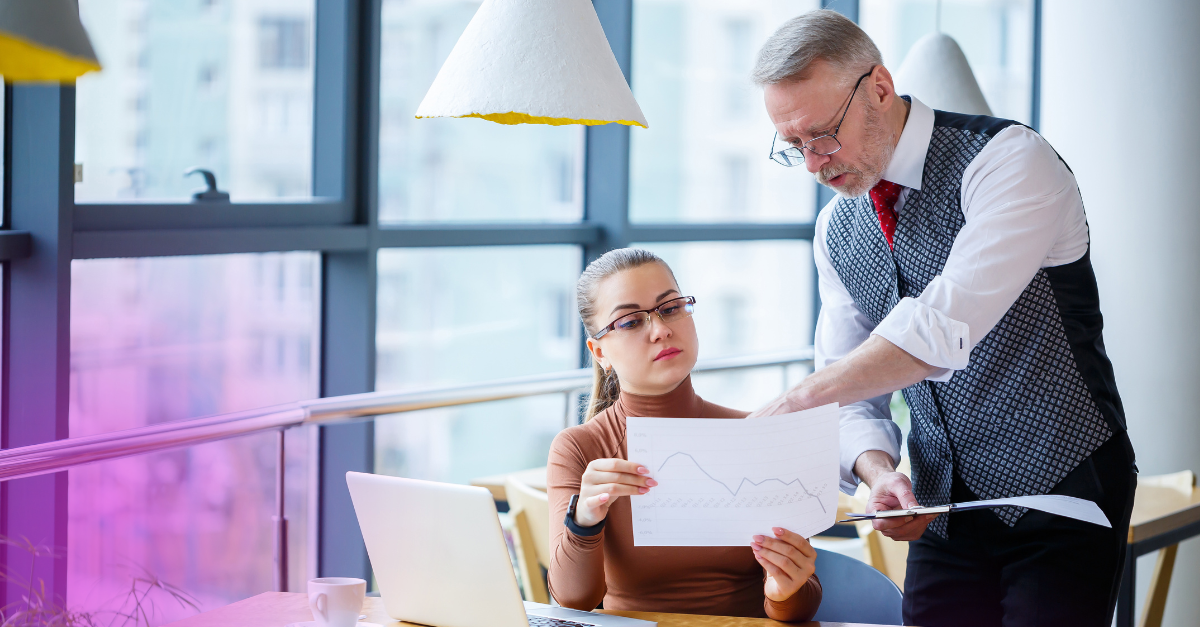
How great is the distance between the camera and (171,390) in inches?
98.4

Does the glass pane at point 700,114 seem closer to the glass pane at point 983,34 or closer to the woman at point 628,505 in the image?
the glass pane at point 983,34

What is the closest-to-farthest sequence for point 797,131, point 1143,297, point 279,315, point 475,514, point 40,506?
point 475,514
point 797,131
point 40,506
point 279,315
point 1143,297

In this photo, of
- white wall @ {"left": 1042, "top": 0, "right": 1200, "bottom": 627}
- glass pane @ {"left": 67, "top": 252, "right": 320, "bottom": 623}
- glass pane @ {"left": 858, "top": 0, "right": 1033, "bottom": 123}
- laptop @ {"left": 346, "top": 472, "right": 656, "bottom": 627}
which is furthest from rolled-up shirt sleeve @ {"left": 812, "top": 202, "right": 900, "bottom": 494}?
glass pane @ {"left": 858, "top": 0, "right": 1033, "bottom": 123}

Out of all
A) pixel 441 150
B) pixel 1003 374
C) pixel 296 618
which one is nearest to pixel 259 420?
pixel 296 618

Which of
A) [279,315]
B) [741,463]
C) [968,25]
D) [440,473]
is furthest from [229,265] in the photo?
[968,25]

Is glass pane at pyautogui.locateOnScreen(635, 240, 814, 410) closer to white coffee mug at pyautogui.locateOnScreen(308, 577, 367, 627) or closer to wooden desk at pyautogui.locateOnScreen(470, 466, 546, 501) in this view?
wooden desk at pyautogui.locateOnScreen(470, 466, 546, 501)

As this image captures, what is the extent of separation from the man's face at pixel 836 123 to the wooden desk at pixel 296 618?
685 millimetres

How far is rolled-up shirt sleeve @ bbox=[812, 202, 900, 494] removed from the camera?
5.75 ft

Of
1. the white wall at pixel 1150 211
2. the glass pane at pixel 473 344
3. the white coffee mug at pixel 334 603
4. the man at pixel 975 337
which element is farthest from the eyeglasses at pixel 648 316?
the white wall at pixel 1150 211

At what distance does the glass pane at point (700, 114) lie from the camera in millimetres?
3869

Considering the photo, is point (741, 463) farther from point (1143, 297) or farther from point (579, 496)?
point (1143, 297)

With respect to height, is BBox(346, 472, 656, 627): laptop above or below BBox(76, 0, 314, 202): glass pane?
below

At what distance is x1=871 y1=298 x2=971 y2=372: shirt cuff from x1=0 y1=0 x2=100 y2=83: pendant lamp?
3.45ft

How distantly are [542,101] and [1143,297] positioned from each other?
324cm
